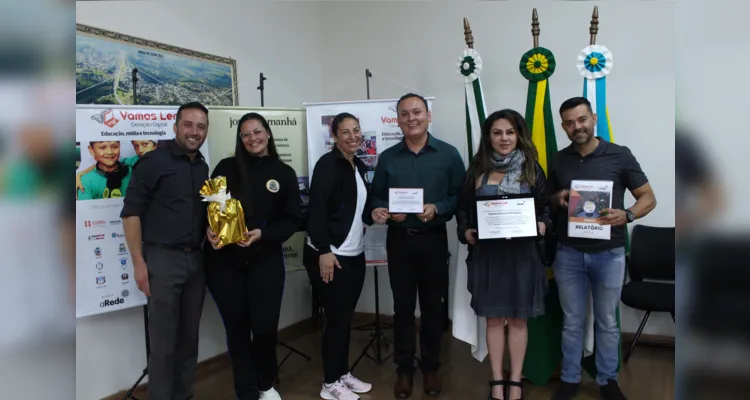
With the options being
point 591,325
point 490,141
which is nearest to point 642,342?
point 591,325

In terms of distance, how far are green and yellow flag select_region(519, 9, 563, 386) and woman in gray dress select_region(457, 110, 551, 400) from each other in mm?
341

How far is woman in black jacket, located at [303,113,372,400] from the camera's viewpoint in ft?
8.53

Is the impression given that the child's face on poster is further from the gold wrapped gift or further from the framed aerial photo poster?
the gold wrapped gift

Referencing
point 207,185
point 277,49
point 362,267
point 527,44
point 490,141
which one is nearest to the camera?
point 207,185

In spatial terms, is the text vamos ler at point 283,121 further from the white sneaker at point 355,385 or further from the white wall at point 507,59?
the white sneaker at point 355,385

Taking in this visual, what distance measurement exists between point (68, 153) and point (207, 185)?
217 centimetres

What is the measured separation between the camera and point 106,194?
2463 millimetres

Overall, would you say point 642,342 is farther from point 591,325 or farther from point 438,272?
point 438,272

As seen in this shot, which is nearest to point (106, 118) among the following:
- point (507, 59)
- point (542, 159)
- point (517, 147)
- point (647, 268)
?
point (517, 147)

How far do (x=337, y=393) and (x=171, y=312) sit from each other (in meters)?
1.05

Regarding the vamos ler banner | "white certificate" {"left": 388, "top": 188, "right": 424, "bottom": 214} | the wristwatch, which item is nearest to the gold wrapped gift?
the vamos ler banner

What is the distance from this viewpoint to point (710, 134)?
0.29 metres

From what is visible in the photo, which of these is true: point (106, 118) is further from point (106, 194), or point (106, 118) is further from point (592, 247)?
point (592, 247)

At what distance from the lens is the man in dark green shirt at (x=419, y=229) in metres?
Answer: 2.62
